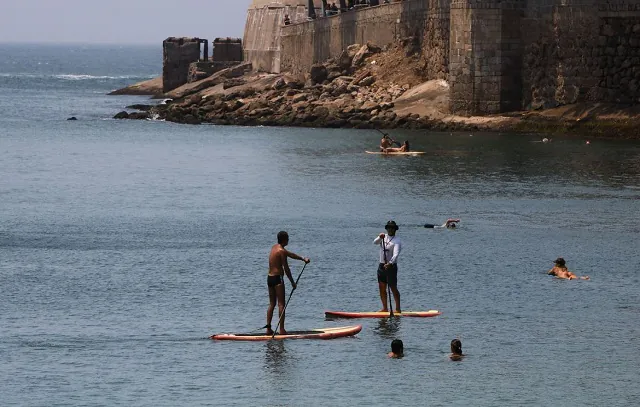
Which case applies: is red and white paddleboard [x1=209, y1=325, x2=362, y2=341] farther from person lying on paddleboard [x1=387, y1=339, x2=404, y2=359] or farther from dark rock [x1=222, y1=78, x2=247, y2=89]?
dark rock [x1=222, y1=78, x2=247, y2=89]

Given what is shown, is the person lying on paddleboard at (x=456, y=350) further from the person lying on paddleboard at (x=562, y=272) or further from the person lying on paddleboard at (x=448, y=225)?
the person lying on paddleboard at (x=448, y=225)

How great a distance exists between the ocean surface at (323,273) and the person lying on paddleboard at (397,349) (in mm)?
258

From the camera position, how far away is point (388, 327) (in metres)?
27.6

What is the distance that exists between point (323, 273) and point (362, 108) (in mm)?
41316

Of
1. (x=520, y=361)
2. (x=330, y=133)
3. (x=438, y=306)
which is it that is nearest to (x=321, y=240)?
(x=438, y=306)

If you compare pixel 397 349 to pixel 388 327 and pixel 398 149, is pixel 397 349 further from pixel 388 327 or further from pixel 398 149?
pixel 398 149

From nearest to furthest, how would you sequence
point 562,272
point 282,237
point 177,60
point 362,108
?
point 282,237
point 562,272
point 362,108
point 177,60

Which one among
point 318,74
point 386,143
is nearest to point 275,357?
point 386,143

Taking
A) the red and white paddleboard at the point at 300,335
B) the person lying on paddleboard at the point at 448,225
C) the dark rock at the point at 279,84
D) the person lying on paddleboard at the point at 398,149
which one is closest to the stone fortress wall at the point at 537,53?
the person lying on paddleboard at the point at 398,149

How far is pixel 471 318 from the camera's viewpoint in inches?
1135

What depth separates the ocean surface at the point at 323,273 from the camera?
24.2 meters

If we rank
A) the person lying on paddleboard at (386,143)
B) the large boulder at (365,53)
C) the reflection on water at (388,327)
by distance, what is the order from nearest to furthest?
the reflection on water at (388,327), the person lying on paddleboard at (386,143), the large boulder at (365,53)

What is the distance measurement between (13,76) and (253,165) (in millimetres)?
121954

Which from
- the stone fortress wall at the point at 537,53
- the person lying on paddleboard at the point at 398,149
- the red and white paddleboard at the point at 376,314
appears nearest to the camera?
the red and white paddleboard at the point at 376,314
